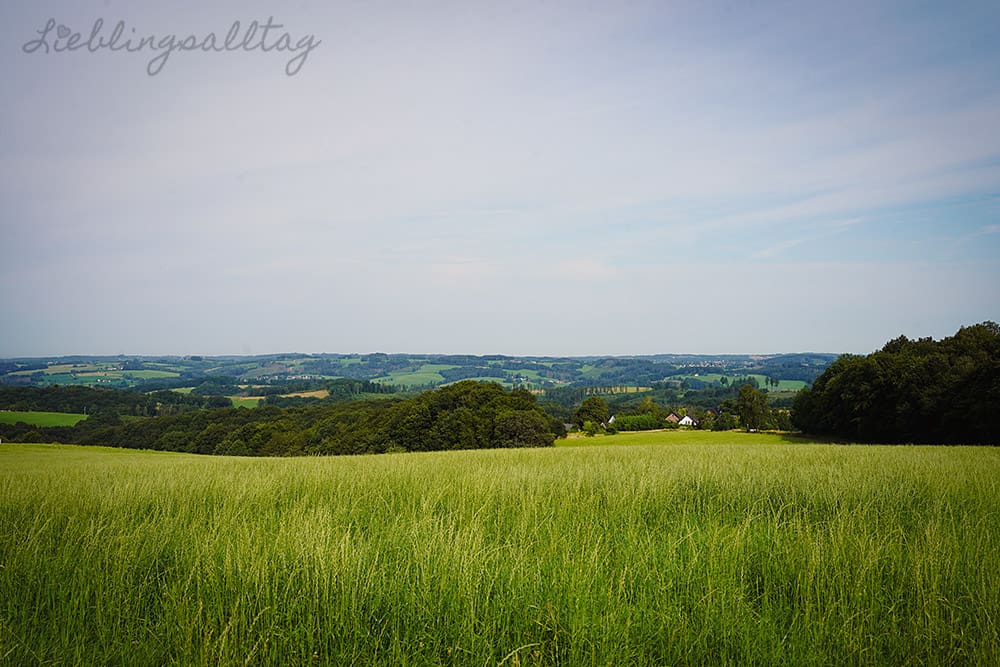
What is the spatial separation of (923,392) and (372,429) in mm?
47320

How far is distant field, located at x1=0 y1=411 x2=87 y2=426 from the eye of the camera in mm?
19469

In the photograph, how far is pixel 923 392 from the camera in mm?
33156

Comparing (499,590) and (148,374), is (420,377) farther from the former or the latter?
(499,590)

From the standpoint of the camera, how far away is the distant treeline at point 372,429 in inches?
1820

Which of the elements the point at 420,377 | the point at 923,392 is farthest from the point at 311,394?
the point at 923,392

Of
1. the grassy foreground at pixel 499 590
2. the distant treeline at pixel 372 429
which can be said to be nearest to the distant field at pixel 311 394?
the distant treeline at pixel 372 429

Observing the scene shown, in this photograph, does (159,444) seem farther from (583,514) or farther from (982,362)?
(982,362)

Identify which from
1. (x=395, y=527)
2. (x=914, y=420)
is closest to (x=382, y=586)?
(x=395, y=527)

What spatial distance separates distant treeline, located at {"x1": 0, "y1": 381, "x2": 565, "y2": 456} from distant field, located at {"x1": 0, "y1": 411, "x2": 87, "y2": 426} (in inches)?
729

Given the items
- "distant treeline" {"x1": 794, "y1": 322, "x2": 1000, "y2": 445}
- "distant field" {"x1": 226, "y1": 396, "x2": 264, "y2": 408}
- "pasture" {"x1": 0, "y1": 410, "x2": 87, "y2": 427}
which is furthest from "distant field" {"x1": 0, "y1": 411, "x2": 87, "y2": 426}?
"distant treeline" {"x1": 794, "y1": 322, "x2": 1000, "y2": 445}

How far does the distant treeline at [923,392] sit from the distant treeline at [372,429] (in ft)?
83.8

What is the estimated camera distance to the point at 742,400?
70.8 m

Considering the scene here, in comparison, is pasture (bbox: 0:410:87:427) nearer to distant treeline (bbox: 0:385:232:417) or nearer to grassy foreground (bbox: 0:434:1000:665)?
distant treeline (bbox: 0:385:232:417)

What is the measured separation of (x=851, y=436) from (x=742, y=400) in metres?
28.7
